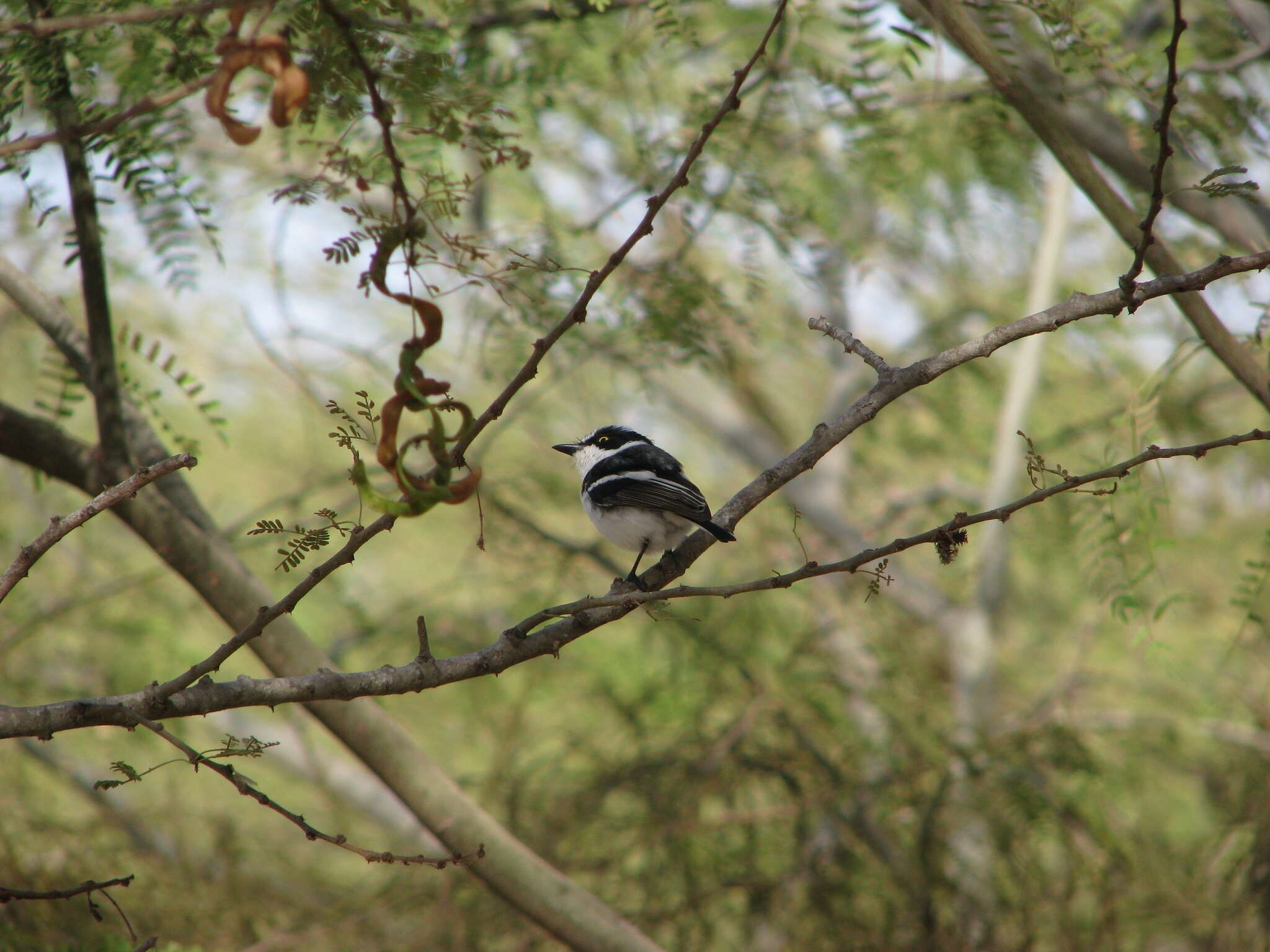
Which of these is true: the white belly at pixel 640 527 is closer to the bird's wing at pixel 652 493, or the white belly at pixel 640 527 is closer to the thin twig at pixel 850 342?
the bird's wing at pixel 652 493

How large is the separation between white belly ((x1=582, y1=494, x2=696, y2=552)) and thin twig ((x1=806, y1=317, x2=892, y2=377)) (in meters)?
1.43

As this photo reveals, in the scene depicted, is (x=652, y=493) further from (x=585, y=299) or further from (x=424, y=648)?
(x=585, y=299)

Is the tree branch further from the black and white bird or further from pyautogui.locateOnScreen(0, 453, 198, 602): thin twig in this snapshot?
the black and white bird

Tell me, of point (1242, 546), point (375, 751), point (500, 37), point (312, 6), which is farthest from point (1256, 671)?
point (312, 6)

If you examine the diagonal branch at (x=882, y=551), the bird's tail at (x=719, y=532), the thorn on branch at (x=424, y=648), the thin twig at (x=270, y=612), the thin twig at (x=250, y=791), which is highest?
the bird's tail at (x=719, y=532)

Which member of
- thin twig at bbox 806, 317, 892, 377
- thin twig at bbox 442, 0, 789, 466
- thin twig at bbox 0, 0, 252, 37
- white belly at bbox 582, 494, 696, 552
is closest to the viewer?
thin twig at bbox 0, 0, 252, 37

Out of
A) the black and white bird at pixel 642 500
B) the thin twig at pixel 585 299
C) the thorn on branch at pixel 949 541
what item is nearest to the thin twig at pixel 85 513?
the thin twig at pixel 585 299

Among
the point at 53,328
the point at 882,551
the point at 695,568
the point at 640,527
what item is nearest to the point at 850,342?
the point at 882,551

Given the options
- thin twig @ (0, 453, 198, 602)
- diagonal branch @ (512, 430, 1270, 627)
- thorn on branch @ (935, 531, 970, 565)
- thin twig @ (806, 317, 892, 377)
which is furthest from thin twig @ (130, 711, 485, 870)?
thin twig @ (806, 317, 892, 377)

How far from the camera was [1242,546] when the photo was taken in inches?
312

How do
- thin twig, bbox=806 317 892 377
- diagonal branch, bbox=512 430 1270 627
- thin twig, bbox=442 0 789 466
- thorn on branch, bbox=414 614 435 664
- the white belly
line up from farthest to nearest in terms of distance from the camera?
the white belly < thin twig, bbox=806 317 892 377 < thorn on branch, bbox=414 614 435 664 < diagonal branch, bbox=512 430 1270 627 < thin twig, bbox=442 0 789 466

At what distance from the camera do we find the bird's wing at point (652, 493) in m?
3.35

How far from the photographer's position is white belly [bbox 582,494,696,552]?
369cm

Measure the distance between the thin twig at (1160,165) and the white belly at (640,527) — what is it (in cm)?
184
